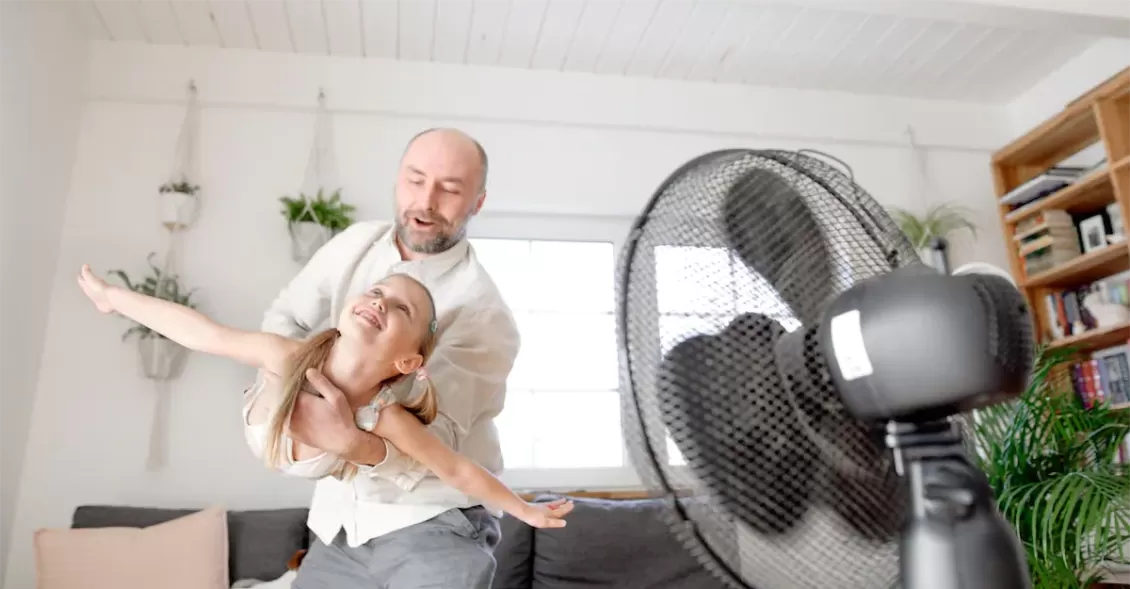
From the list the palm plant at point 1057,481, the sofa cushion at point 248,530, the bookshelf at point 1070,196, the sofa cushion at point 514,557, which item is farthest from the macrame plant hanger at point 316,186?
the bookshelf at point 1070,196

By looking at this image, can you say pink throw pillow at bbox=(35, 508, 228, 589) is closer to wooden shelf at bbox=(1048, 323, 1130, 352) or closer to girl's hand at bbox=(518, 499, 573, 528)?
girl's hand at bbox=(518, 499, 573, 528)

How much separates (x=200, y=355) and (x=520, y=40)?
5.48ft

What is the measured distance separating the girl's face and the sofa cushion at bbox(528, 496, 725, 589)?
1.50m

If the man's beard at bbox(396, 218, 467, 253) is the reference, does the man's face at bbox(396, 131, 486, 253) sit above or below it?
above

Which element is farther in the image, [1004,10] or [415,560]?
[1004,10]

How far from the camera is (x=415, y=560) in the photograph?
980 millimetres

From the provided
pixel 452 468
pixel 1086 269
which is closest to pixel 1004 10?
pixel 1086 269

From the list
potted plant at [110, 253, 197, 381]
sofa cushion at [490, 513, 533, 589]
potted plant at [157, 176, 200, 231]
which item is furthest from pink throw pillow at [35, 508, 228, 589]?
potted plant at [157, 176, 200, 231]

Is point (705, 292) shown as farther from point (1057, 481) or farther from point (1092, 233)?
point (1092, 233)

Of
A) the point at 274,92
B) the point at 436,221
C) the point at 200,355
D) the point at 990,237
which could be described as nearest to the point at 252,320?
the point at 200,355

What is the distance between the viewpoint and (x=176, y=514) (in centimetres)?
236

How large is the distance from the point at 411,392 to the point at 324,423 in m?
0.15

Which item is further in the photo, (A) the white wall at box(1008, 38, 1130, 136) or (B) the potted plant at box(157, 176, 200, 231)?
(A) the white wall at box(1008, 38, 1130, 136)

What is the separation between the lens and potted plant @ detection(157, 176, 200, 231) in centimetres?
270
